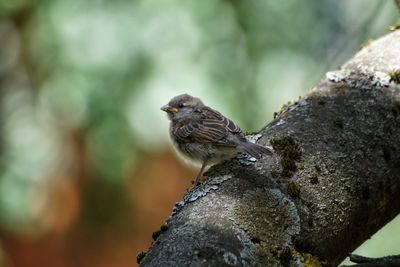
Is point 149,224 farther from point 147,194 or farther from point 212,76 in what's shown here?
point 212,76

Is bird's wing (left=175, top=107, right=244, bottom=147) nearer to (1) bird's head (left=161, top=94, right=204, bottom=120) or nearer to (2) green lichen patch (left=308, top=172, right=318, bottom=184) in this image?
(1) bird's head (left=161, top=94, right=204, bottom=120)

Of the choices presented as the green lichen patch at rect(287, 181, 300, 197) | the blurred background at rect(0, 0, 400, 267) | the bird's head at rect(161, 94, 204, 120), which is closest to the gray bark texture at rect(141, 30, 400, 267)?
the green lichen patch at rect(287, 181, 300, 197)

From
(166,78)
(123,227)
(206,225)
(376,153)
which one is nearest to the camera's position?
(206,225)

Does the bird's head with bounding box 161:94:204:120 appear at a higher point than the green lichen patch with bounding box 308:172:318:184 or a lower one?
higher

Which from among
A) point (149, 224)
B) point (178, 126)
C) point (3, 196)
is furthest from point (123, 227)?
point (178, 126)

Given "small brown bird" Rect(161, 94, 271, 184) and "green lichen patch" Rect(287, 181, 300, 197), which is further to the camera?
"small brown bird" Rect(161, 94, 271, 184)

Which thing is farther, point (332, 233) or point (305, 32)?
point (305, 32)

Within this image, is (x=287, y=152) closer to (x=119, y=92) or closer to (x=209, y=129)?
(x=209, y=129)
